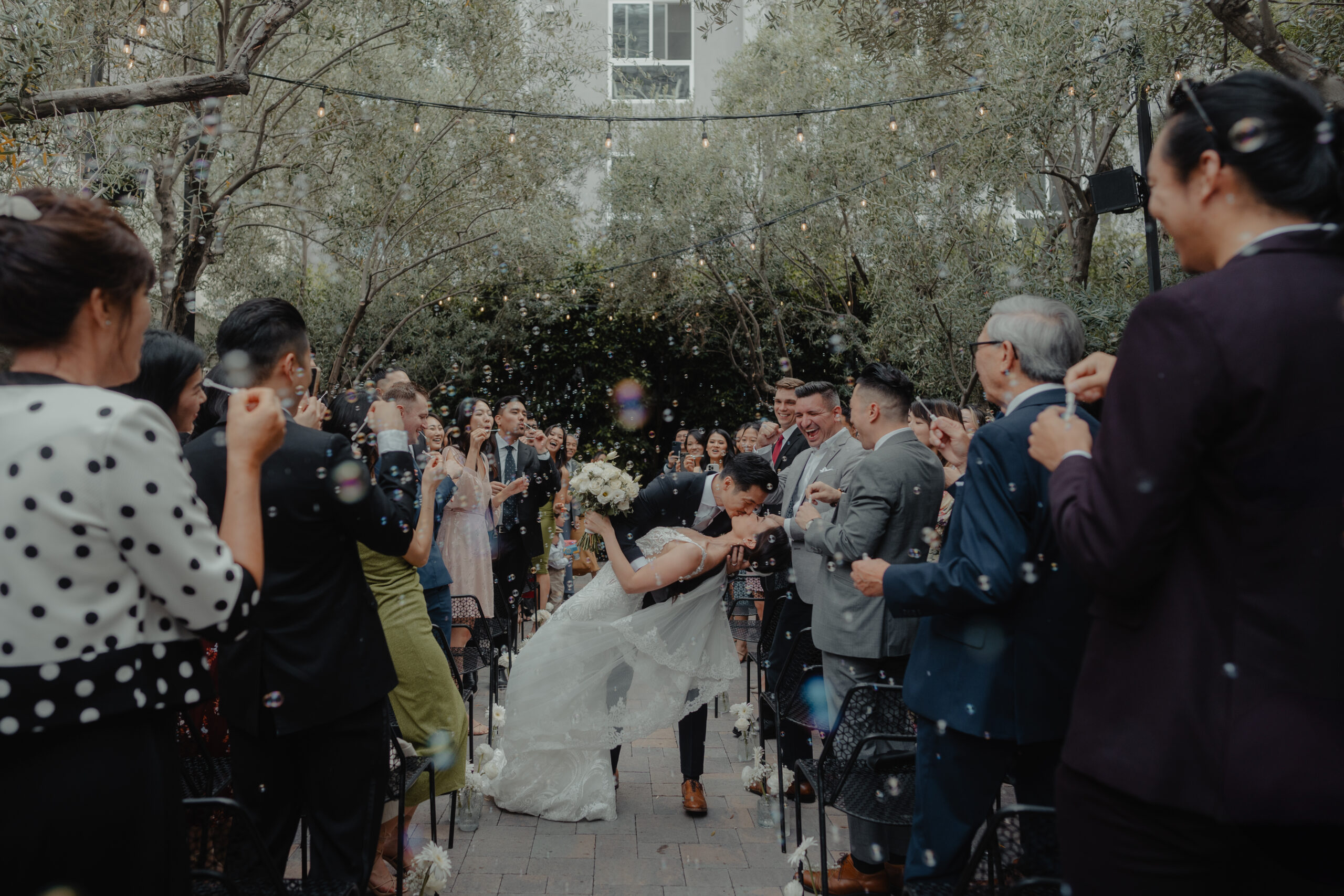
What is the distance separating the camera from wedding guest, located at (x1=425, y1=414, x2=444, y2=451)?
6.38 m

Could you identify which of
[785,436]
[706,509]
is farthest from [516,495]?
[785,436]

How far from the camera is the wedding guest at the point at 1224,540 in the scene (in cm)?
126

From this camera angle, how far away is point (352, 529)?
252 cm

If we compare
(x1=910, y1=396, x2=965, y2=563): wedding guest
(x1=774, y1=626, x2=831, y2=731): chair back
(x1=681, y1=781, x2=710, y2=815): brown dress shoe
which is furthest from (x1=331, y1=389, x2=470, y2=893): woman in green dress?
(x1=910, y1=396, x2=965, y2=563): wedding guest

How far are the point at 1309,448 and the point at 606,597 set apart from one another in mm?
3474

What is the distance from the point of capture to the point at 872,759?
11.2ft

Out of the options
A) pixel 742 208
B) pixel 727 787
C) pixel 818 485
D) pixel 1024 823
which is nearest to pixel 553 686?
pixel 727 787

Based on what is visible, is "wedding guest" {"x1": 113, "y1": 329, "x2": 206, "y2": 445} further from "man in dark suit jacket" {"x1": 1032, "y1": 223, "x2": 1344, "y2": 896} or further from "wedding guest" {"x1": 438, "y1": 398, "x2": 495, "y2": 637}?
"wedding guest" {"x1": 438, "y1": 398, "x2": 495, "y2": 637}

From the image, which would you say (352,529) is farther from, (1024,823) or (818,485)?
(818,485)

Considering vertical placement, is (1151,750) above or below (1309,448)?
below

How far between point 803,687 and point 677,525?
101 centimetres

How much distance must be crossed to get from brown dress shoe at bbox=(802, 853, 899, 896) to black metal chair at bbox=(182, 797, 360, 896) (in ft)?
6.27

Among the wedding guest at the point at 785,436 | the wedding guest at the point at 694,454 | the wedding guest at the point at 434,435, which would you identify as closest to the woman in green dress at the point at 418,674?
the wedding guest at the point at 434,435

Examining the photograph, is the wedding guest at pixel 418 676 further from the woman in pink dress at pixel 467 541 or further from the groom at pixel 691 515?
the woman in pink dress at pixel 467 541
